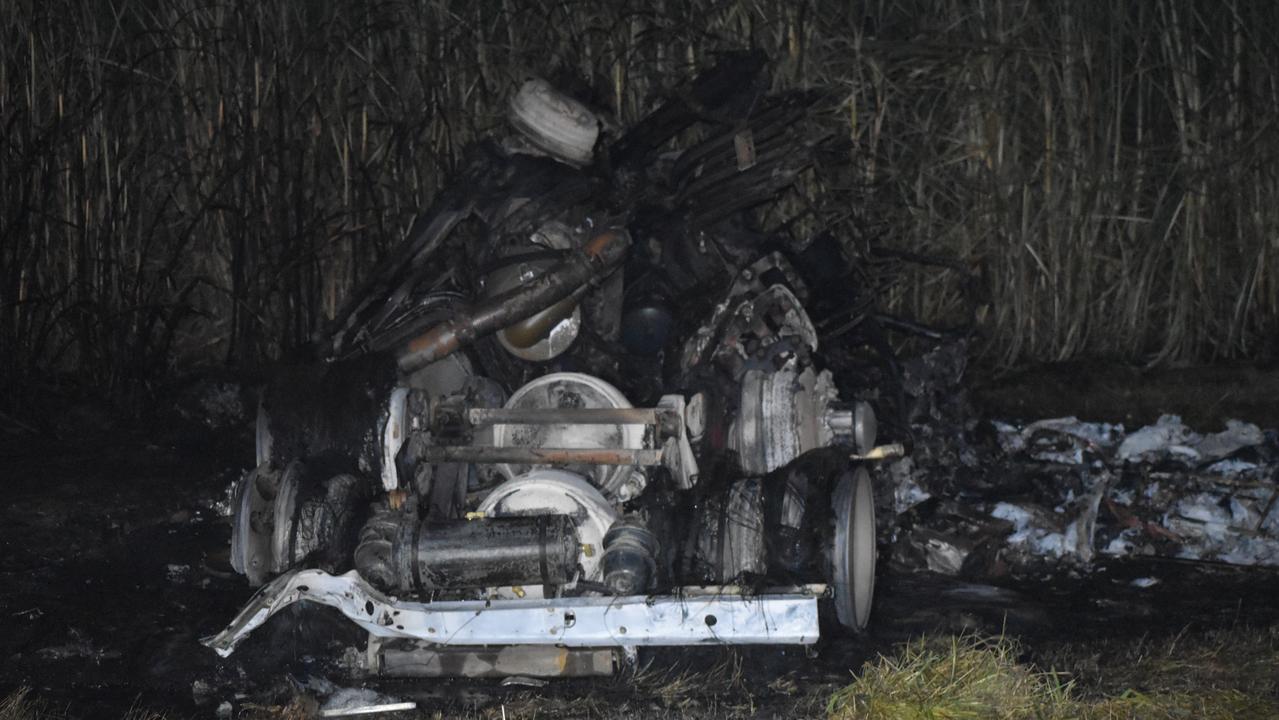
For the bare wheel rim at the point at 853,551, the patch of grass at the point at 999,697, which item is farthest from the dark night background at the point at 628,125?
the patch of grass at the point at 999,697

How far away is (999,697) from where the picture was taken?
3125mm

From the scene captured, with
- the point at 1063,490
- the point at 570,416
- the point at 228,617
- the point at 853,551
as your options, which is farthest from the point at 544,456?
the point at 1063,490

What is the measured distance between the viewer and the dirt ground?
11.6ft

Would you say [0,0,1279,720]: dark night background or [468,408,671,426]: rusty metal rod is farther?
[0,0,1279,720]: dark night background

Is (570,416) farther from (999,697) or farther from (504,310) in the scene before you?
(999,697)

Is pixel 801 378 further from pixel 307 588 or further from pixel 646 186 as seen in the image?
pixel 307 588

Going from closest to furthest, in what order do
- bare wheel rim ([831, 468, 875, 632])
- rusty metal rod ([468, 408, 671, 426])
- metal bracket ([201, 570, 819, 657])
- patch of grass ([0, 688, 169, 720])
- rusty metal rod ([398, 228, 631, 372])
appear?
1. patch of grass ([0, 688, 169, 720])
2. metal bracket ([201, 570, 819, 657])
3. bare wheel rim ([831, 468, 875, 632])
4. rusty metal rod ([468, 408, 671, 426])
5. rusty metal rod ([398, 228, 631, 372])

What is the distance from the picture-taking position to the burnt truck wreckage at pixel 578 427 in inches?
139

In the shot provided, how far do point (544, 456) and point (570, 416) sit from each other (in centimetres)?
15

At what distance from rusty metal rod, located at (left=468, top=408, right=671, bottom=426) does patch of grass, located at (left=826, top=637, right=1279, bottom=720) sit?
3.38ft

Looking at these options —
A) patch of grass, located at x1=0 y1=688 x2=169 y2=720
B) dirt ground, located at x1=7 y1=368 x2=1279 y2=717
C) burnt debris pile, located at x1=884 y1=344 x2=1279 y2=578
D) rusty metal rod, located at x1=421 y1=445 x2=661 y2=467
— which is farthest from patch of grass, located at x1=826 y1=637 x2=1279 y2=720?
patch of grass, located at x1=0 y1=688 x2=169 y2=720

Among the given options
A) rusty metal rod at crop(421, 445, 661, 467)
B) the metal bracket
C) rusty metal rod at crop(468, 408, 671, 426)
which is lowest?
the metal bracket

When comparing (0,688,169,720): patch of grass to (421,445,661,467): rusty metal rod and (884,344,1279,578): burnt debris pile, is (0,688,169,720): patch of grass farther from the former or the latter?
(884,344,1279,578): burnt debris pile

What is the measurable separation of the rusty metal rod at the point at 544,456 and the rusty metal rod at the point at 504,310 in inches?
13.1
